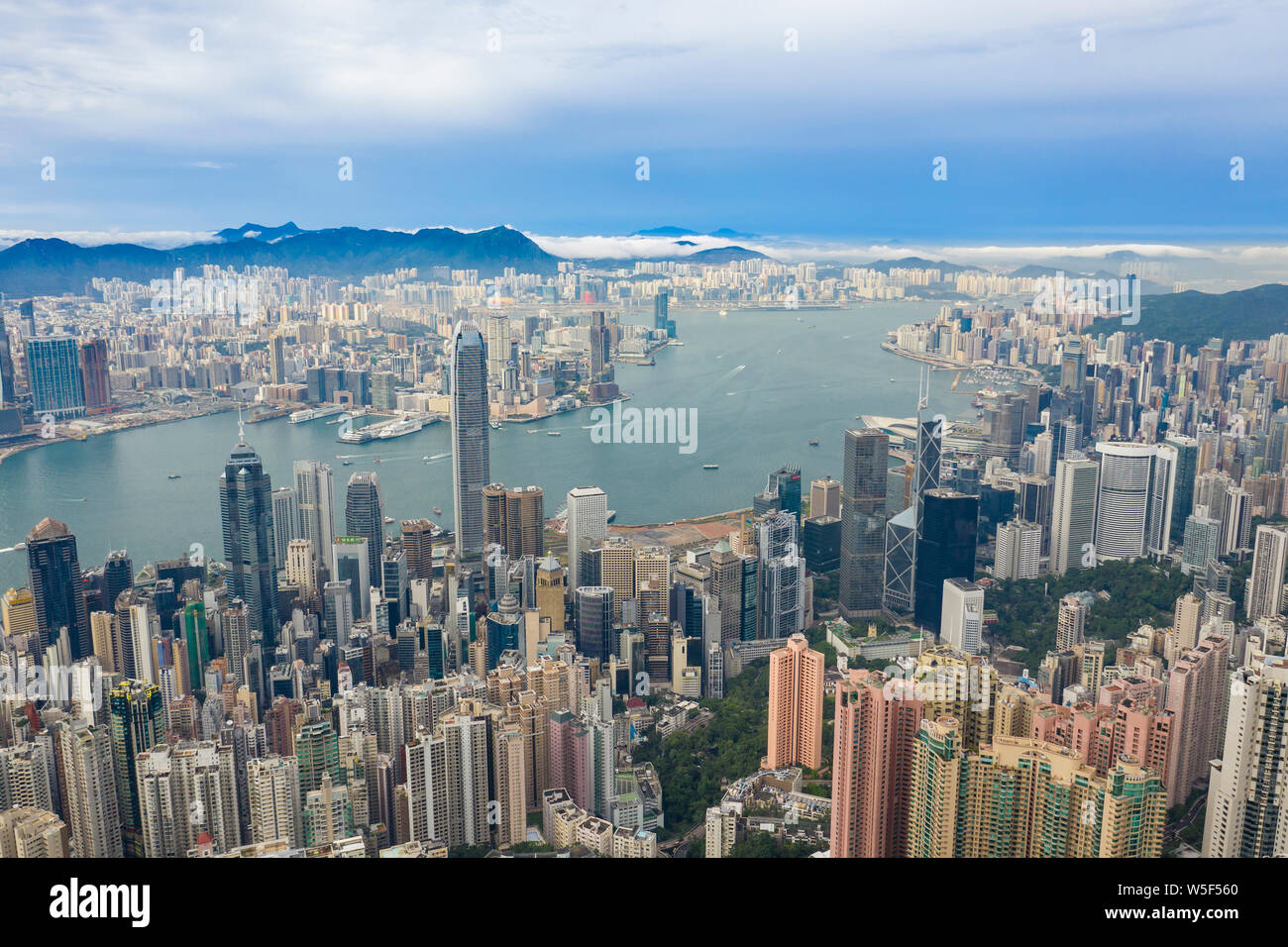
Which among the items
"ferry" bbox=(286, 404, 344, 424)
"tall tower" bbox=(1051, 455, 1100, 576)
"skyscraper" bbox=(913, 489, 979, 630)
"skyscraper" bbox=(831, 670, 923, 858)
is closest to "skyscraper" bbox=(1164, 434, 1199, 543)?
"tall tower" bbox=(1051, 455, 1100, 576)

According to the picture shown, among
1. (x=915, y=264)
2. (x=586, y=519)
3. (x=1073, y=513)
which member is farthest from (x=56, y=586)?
(x=1073, y=513)

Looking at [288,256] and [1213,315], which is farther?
[288,256]

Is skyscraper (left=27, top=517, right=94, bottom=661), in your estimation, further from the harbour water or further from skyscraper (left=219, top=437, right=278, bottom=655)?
skyscraper (left=219, top=437, right=278, bottom=655)

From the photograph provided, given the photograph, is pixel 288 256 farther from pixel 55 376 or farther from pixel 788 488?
pixel 788 488

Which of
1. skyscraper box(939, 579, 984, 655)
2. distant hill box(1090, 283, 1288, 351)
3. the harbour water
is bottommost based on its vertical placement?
skyscraper box(939, 579, 984, 655)

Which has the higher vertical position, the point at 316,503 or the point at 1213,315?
the point at 1213,315

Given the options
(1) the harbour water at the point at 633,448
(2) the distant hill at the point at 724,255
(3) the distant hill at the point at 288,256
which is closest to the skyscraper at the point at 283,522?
(1) the harbour water at the point at 633,448

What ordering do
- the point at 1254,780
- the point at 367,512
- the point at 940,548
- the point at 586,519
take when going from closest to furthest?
the point at 1254,780, the point at 940,548, the point at 586,519, the point at 367,512
